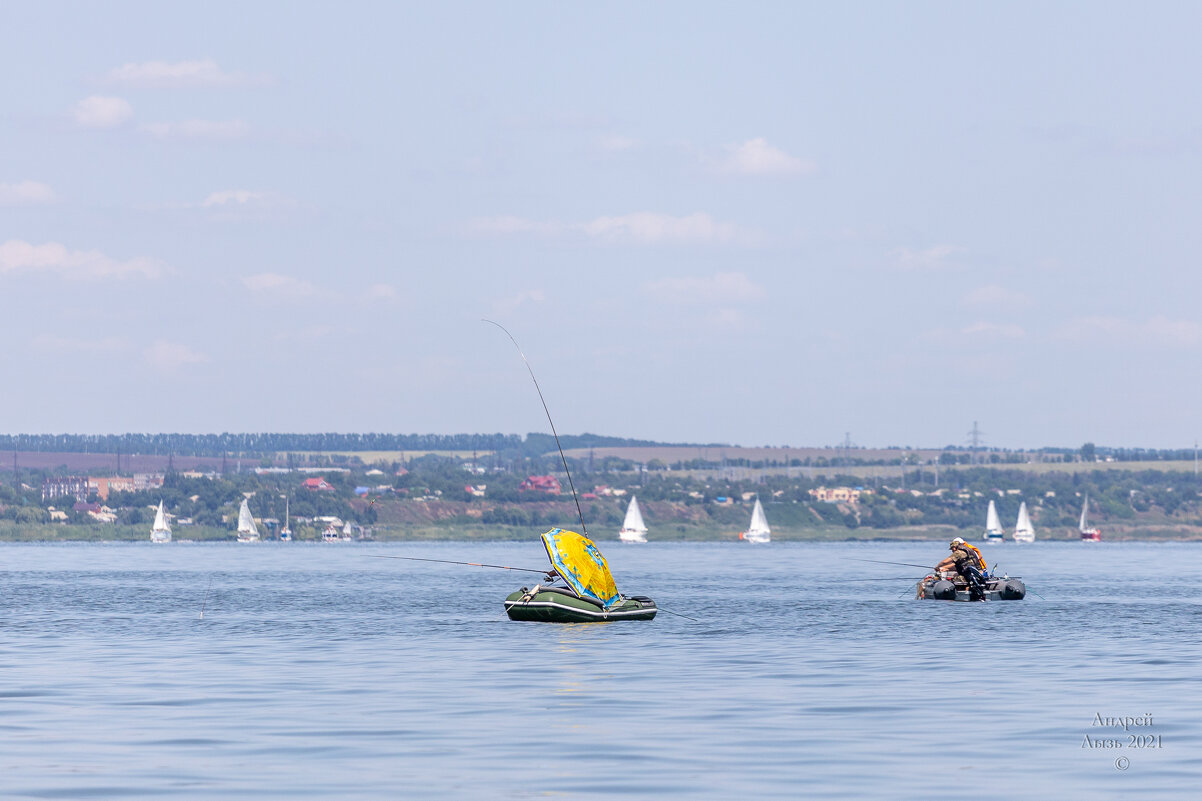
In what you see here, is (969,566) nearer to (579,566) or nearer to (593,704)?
(579,566)

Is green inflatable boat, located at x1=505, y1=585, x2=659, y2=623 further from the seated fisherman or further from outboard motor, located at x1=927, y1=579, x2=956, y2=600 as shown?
the seated fisherman

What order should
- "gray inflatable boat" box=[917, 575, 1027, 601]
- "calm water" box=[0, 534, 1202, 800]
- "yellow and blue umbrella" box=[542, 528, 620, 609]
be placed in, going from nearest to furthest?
1. "calm water" box=[0, 534, 1202, 800]
2. "yellow and blue umbrella" box=[542, 528, 620, 609]
3. "gray inflatable boat" box=[917, 575, 1027, 601]

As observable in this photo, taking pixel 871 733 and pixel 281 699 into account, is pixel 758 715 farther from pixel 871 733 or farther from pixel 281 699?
pixel 281 699

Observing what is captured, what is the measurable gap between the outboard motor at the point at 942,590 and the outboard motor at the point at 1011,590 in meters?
2.28

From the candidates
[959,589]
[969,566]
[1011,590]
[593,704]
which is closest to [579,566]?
[959,589]

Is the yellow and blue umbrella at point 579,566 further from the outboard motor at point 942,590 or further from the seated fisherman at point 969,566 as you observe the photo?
the outboard motor at point 942,590

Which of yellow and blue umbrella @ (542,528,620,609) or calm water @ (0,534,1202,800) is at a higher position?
yellow and blue umbrella @ (542,528,620,609)

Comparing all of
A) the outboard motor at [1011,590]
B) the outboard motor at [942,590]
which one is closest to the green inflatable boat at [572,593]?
the outboard motor at [942,590]

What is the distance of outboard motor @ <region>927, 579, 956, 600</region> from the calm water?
12.9 ft

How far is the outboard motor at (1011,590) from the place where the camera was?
265 feet

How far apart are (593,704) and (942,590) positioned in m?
46.4

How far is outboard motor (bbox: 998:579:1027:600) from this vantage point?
80.9 metres

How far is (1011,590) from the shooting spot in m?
81.6

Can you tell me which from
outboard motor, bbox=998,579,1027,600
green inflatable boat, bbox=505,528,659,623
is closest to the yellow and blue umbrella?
green inflatable boat, bbox=505,528,659,623
